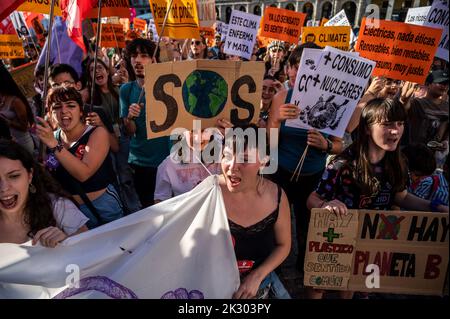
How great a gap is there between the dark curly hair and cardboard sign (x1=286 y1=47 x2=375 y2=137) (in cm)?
175

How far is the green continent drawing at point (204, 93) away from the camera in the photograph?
2258mm

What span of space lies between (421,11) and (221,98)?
14.5ft

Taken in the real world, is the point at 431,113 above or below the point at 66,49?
below

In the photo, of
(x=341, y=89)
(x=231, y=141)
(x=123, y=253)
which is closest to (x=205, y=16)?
(x=341, y=89)

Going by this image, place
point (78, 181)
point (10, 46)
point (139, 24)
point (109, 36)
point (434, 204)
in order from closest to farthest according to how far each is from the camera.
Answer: point (434, 204), point (78, 181), point (10, 46), point (109, 36), point (139, 24)

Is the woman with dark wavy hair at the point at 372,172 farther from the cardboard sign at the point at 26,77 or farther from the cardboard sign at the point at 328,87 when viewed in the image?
the cardboard sign at the point at 26,77

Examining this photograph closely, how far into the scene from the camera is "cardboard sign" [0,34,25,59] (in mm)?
5146

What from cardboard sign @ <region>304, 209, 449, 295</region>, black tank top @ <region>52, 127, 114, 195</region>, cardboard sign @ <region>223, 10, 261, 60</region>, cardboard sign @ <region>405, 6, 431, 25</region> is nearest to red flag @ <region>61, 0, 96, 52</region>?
black tank top @ <region>52, 127, 114, 195</region>

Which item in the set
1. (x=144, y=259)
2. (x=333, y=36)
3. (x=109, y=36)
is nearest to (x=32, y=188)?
(x=144, y=259)

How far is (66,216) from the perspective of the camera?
1869 mm

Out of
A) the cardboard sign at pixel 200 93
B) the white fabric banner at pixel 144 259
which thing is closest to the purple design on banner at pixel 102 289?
the white fabric banner at pixel 144 259

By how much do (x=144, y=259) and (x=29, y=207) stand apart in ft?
2.29

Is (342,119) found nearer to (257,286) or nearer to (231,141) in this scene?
(231,141)

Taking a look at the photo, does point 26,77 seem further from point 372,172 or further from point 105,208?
point 372,172
